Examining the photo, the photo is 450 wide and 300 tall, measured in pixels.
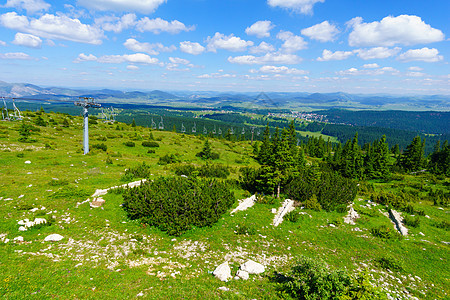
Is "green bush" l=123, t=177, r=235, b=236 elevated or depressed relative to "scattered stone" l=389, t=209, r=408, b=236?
elevated

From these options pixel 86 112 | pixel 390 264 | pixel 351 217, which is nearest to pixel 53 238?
pixel 390 264

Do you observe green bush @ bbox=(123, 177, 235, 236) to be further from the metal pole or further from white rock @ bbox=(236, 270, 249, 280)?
the metal pole

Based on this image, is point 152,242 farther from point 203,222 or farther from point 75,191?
point 75,191

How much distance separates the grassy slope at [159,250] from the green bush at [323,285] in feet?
4.53

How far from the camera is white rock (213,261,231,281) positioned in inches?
419

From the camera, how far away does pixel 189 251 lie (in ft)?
42.3

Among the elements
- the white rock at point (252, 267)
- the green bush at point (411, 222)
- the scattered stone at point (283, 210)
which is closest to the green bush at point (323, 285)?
the white rock at point (252, 267)

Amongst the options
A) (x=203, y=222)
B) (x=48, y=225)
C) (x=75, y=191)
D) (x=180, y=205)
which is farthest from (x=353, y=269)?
(x=75, y=191)

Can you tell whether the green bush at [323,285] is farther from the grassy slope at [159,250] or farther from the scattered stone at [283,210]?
the scattered stone at [283,210]

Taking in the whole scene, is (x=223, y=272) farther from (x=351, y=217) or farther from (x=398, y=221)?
(x=398, y=221)

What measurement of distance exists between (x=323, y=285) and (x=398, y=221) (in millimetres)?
16195

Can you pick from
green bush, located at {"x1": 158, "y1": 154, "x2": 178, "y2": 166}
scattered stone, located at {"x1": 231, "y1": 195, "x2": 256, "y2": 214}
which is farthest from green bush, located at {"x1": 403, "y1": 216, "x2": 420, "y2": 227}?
green bush, located at {"x1": 158, "y1": 154, "x2": 178, "y2": 166}

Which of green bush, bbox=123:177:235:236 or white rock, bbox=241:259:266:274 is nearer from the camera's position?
white rock, bbox=241:259:266:274

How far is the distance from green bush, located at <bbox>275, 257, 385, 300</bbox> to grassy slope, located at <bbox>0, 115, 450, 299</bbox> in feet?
4.53
